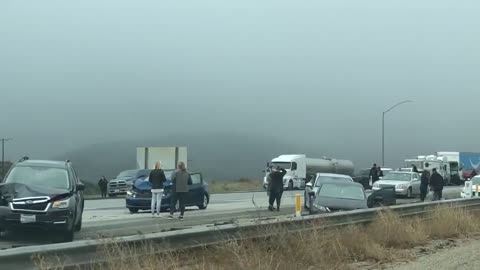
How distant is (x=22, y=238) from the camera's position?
14031 mm

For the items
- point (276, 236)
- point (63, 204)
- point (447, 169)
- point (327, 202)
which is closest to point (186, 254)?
point (276, 236)

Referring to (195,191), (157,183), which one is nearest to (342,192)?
(157,183)

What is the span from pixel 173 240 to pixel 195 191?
1724 centimetres

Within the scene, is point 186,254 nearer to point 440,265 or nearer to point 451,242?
point 440,265

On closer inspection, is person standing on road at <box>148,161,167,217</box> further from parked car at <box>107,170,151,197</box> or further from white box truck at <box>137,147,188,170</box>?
white box truck at <box>137,147,188,170</box>

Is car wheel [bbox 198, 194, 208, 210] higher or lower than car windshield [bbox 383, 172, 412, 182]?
lower

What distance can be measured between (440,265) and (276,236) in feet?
10.0

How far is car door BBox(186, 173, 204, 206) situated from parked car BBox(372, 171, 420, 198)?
15.2 meters

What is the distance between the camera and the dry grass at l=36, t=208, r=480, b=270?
25.0ft

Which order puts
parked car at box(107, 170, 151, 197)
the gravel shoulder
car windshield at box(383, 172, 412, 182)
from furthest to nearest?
parked car at box(107, 170, 151, 197) < car windshield at box(383, 172, 412, 182) < the gravel shoulder

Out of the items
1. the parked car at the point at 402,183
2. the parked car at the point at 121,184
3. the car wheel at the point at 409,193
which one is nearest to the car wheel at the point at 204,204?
the parked car at the point at 121,184

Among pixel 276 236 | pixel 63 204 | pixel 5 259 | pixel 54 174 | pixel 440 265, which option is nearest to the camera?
pixel 5 259

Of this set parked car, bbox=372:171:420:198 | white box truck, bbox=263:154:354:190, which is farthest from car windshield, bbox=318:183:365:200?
white box truck, bbox=263:154:354:190

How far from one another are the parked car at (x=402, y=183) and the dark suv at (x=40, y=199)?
26.7m
